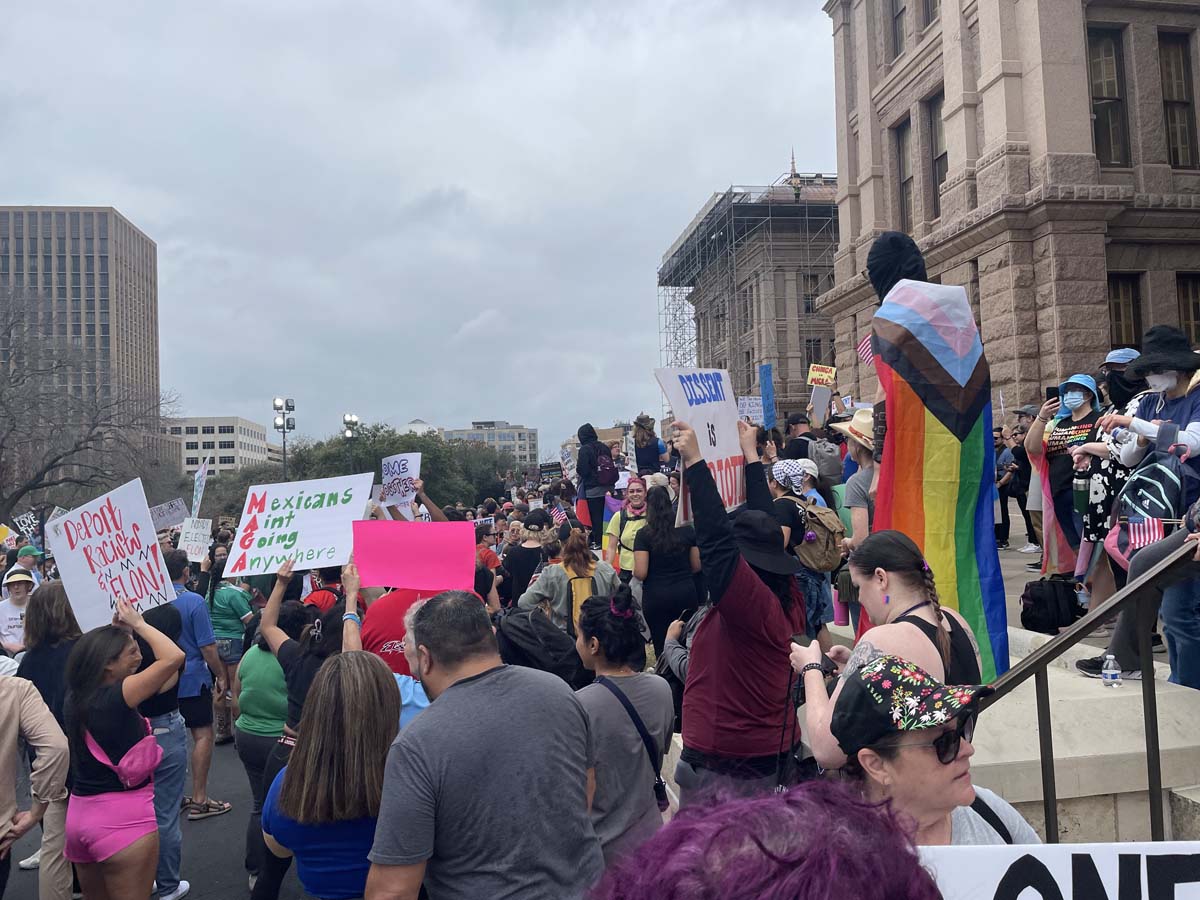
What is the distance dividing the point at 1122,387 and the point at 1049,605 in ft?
9.26

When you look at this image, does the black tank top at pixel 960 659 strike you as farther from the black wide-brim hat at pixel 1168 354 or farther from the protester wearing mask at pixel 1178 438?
the black wide-brim hat at pixel 1168 354

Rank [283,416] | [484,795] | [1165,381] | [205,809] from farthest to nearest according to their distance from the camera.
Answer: [283,416] < [205,809] < [1165,381] < [484,795]

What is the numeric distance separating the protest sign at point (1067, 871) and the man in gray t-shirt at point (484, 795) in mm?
1321

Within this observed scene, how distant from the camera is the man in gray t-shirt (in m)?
2.65

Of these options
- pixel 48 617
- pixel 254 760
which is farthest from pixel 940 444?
pixel 48 617

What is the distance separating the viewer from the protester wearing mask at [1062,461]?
7.27 metres

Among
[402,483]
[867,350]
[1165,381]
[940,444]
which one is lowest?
[940,444]

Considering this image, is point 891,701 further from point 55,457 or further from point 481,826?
point 55,457

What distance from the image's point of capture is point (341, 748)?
3.22 metres

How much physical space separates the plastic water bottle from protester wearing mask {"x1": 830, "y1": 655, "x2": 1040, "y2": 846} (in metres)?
2.79

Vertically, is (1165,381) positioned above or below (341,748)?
above

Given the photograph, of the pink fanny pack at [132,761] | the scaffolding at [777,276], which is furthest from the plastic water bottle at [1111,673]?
the scaffolding at [777,276]

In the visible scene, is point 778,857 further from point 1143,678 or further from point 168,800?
point 168,800

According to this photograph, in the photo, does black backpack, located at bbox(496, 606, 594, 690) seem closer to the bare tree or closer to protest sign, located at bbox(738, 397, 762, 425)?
protest sign, located at bbox(738, 397, 762, 425)
